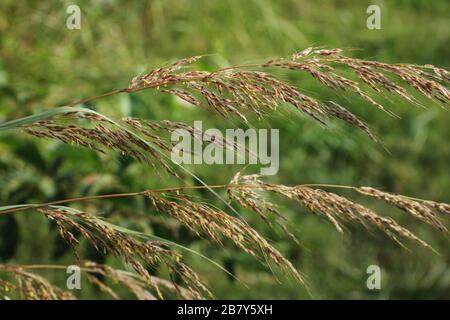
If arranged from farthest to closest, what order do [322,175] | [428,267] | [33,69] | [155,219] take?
[322,175], [428,267], [33,69], [155,219]

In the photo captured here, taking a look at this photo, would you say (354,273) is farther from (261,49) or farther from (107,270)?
(107,270)

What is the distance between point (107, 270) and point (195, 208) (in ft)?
1.17

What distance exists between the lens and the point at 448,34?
425 centimetres

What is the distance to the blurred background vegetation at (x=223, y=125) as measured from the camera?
202 centimetres

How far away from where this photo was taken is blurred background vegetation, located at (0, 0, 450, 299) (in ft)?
6.63
